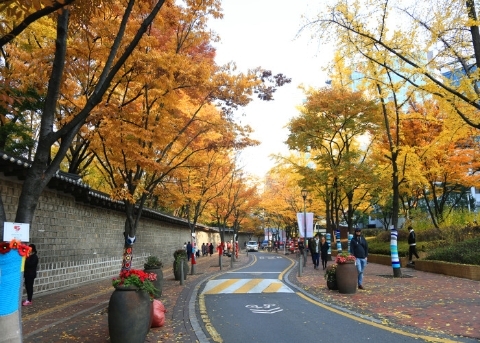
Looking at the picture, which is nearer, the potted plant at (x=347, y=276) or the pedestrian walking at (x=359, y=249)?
the potted plant at (x=347, y=276)

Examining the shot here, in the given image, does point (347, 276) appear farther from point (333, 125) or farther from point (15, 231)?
point (333, 125)

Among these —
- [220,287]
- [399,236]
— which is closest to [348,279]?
[220,287]

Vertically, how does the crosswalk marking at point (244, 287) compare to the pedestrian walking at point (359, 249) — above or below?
below

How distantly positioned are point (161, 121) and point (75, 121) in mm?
6967

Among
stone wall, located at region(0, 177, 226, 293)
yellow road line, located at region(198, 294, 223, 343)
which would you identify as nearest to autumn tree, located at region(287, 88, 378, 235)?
stone wall, located at region(0, 177, 226, 293)

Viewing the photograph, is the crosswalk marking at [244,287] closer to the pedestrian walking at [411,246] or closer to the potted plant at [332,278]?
the potted plant at [332,278]

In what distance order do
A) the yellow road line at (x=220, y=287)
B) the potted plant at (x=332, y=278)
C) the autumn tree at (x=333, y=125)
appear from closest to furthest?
1. the potted plant at (x=332, y=278)
2. the yellow road line at (x=220, y=287)
3. the autumn tree at (x=333, y=125)

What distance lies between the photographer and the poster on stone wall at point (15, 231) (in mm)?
4414

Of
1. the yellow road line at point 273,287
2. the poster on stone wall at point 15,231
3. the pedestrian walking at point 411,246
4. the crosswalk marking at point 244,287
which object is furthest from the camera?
the pedestrian walking at point 411,246

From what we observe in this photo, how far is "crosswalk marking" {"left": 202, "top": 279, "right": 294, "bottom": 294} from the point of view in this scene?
41.1 feet

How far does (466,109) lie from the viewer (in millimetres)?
12672

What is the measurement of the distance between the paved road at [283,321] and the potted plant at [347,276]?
44.2 inches

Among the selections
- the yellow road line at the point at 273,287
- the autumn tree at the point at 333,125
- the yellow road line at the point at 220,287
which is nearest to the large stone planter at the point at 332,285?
the yellow road line at the point at 273,287

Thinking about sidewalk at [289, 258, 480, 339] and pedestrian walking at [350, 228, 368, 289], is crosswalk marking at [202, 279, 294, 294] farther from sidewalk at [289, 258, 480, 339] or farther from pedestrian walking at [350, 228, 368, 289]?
pedestrian walking at [350, 228, 368, 289]
